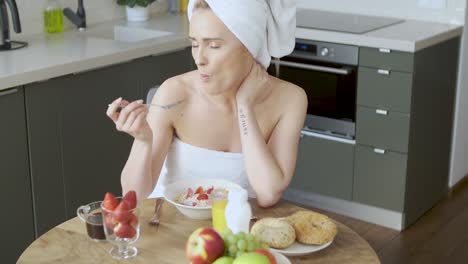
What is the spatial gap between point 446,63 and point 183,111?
86.0 inches

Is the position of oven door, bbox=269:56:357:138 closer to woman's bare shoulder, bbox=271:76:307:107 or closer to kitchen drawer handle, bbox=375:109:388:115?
kitchen drawer handle, bbox=375:109:388:115

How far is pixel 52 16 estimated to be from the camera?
12.5 ft

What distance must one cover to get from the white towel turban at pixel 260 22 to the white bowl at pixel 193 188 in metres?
0.39

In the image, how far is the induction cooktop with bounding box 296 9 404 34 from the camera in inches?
153

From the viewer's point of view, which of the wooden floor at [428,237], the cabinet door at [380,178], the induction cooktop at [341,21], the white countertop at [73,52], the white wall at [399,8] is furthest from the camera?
the white wall at [399,8]

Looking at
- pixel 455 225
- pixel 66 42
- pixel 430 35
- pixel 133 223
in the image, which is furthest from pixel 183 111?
pixel 455 225

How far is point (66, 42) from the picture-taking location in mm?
3580

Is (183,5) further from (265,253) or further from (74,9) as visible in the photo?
(265,253)

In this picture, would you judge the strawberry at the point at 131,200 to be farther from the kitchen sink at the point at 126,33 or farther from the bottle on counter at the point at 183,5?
the bottle on counter at the point at 183,5

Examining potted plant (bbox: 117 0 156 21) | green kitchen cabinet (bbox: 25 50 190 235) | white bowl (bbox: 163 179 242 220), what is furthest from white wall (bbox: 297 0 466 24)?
white bowl (bbox: 163 179 242 220)

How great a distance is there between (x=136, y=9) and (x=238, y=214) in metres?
2.80

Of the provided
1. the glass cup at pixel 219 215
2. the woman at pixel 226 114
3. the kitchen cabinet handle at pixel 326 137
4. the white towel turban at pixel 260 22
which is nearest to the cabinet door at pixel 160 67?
the kitchen cabinet handle at pixel 326 137

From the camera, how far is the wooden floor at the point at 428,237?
3549 millimetres

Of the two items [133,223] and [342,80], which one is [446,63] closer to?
[342,80]
